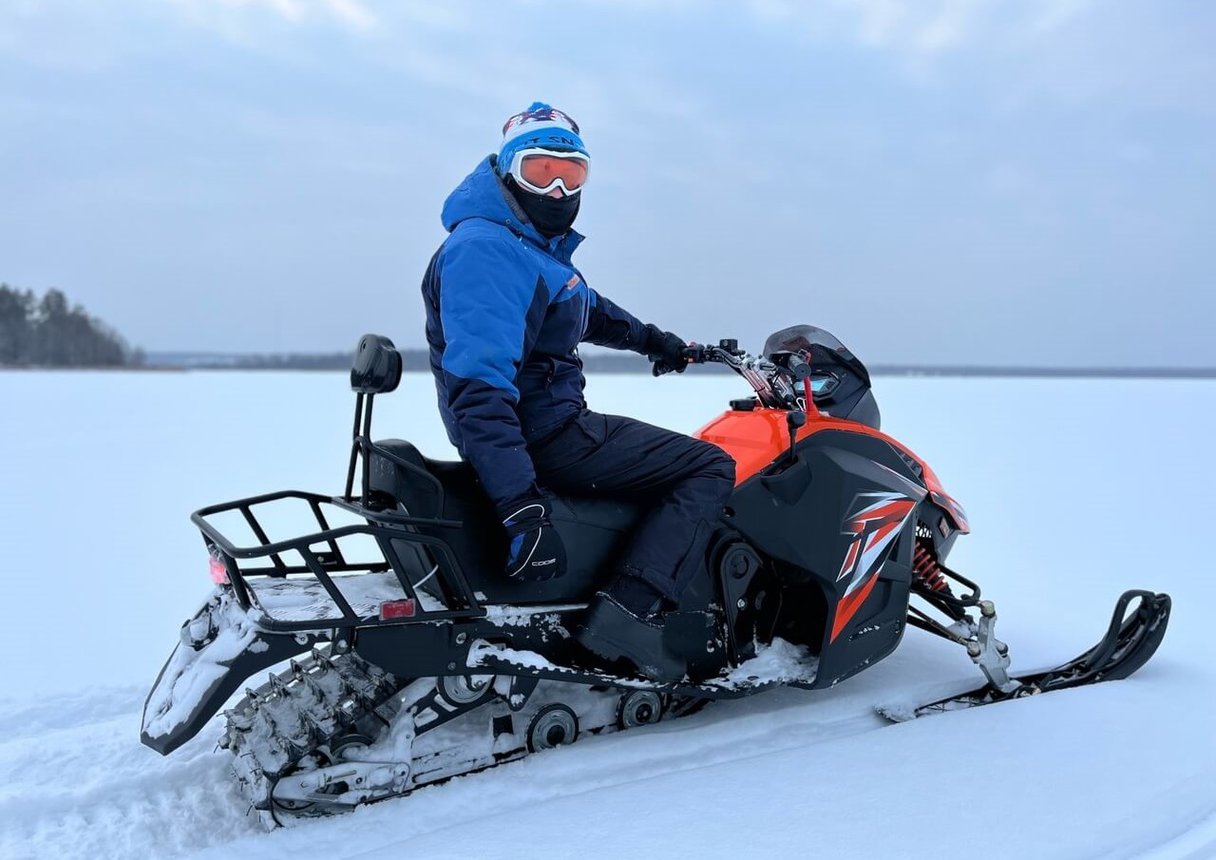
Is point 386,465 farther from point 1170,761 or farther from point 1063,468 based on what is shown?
point 1063,468

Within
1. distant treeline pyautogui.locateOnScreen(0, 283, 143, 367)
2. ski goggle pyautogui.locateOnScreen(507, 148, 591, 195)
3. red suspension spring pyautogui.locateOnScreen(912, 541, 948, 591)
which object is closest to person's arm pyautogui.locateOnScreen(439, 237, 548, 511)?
ski goggle pyautogui.locateOnScreen(507, 148, 591, 195)

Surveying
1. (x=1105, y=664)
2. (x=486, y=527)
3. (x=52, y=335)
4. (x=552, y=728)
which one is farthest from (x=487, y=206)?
(x=52, y=335)

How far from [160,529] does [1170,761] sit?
598 cm

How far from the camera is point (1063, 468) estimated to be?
955cm

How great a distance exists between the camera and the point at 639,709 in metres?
3.20

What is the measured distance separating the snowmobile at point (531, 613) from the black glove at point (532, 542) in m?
0.17

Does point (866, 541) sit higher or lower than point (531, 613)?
higher

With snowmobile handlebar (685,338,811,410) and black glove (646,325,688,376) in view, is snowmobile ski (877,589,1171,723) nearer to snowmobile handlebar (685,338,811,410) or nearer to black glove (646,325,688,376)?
snowmobile handlebar (685,338,811,410)

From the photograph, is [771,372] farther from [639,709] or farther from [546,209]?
[639,709]

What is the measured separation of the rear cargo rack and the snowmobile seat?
0.17 ft

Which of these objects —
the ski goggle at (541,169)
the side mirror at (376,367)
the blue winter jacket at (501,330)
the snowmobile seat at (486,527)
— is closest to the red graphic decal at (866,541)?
the snowmobile seat at (486,527)

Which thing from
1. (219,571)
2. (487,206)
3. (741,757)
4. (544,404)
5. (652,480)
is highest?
(487,206)

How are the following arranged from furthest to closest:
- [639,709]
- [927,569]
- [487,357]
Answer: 1. [927,569]
2. [639,709]
3. [487,357]

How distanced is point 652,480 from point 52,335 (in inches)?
2819
